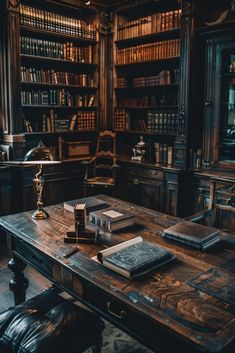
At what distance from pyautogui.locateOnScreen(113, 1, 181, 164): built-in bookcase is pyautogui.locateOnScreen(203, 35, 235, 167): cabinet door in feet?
1.49

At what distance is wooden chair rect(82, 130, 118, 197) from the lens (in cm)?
422

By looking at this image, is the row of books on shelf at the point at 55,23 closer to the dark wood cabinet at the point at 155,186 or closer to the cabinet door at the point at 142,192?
the dark wood cabinet at the point at 155,186

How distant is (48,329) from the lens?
1.58 metres

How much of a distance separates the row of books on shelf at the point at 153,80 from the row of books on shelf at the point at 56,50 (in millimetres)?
500

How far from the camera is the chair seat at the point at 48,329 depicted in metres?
1.53

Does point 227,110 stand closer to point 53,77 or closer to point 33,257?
point 53,77

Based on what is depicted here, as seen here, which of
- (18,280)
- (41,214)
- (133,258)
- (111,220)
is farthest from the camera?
(41,214)

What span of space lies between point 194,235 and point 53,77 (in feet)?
9.92

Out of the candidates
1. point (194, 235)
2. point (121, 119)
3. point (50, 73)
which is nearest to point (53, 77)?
point (50, 73)

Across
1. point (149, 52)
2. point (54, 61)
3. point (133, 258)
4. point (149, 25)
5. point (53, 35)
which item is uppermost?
point (149, 25)

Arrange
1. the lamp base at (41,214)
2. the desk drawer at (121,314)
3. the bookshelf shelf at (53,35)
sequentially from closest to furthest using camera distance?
the desk drawer at (121,314) → the lamp base at (41,214) → the bookshelf shelf at (53,35)

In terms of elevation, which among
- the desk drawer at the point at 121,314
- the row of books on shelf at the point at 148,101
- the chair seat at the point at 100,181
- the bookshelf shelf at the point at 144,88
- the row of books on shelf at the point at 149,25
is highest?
the row of books on shelf at the point at 149,25

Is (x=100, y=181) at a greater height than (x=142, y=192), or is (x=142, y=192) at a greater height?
(x=100, y=181)

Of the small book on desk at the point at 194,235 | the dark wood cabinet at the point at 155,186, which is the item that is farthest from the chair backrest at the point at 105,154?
the small book on desk at the point at 194,235
